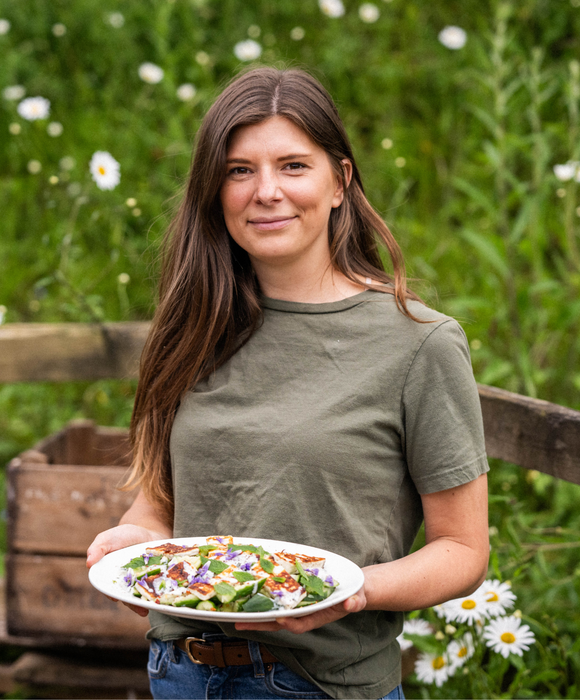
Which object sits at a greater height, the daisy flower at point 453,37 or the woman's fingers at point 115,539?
the daisy flower at point 453,37

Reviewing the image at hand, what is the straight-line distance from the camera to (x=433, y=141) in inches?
155

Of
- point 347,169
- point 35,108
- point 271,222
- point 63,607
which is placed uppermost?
point 35,108

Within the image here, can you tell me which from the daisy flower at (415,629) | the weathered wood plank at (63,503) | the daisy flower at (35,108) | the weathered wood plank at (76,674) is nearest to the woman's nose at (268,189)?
the daisy flower at (415,629)

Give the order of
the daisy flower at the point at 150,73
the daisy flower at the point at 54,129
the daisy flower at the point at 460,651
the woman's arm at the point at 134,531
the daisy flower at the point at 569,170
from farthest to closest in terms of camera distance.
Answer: the daisy flower at the point at 54,129
the daisy flower at the point at 150,73
the daisy flower at the point at 569,170
the daisy flower at the point at 460,651
the woman's arm at the point at 134,531

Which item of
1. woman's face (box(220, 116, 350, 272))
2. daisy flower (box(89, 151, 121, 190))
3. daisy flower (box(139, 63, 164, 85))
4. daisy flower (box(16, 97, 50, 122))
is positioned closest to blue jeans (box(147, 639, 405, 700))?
woman's face (box(220, 116, 350, 272))

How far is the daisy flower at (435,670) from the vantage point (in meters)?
1.56

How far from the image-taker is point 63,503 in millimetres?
2127

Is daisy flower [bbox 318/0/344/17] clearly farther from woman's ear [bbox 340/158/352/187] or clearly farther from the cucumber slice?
the cucumber slice

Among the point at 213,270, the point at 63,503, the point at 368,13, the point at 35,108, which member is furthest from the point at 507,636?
the point at 368,13

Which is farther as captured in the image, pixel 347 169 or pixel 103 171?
pixel 103 171

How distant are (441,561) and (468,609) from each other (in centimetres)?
37

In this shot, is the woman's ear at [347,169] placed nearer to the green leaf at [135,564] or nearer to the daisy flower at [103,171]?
the green leaf at [135,564]

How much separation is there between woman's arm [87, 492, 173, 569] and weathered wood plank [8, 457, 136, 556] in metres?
0.62

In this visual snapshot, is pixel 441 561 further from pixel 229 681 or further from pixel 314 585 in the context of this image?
pixel 229 681
